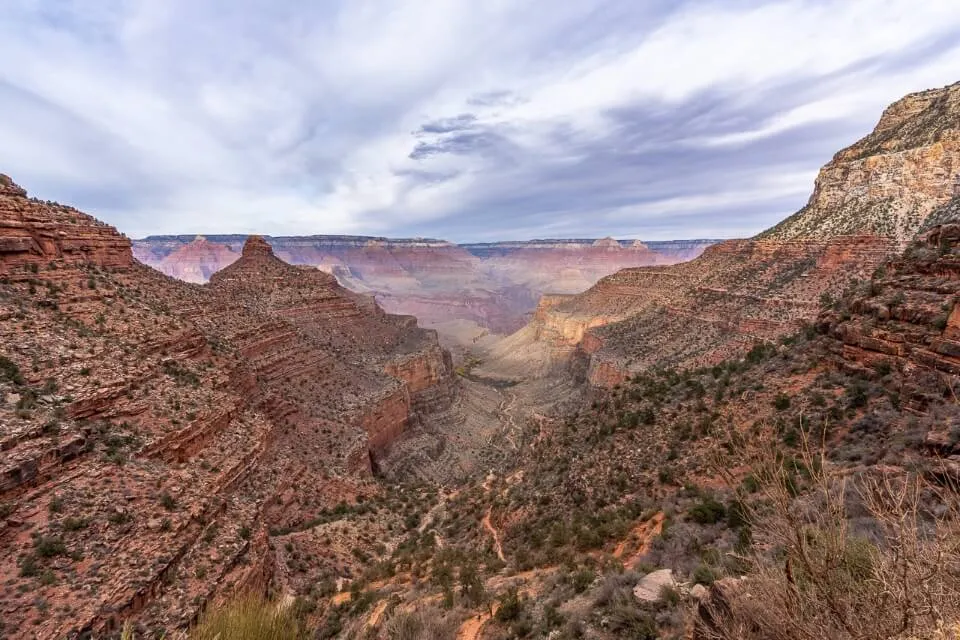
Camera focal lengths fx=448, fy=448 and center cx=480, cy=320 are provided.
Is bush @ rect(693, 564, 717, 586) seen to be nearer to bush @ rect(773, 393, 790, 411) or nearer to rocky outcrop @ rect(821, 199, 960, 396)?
rocky outcrop @ rect(821, 199, 960, 396)

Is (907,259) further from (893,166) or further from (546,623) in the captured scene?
(893,166)

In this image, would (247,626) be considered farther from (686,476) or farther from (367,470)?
(367,470)

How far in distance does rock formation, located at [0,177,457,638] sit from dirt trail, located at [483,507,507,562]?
7.71 m

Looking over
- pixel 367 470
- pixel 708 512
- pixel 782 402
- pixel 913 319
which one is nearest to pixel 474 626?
pixel 708 512

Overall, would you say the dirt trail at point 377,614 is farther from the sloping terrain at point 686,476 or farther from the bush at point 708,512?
the bush at point 708,512

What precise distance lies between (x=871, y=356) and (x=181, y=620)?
2134cm

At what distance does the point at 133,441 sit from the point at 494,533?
13.3m

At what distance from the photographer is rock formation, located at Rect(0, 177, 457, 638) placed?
10.7 m

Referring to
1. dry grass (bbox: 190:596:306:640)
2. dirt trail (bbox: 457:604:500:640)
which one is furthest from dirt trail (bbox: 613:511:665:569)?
dry grass (bbox: 190:596:306:640)

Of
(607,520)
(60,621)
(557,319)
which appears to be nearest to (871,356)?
(607,520)

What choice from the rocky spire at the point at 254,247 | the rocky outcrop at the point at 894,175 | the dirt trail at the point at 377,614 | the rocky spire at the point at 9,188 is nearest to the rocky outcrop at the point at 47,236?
→ the rocky spire at the point at 9,188

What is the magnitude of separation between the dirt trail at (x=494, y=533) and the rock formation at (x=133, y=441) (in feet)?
25.3

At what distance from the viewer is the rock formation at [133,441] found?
35.0 feet

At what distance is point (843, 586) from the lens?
476 centimetres
